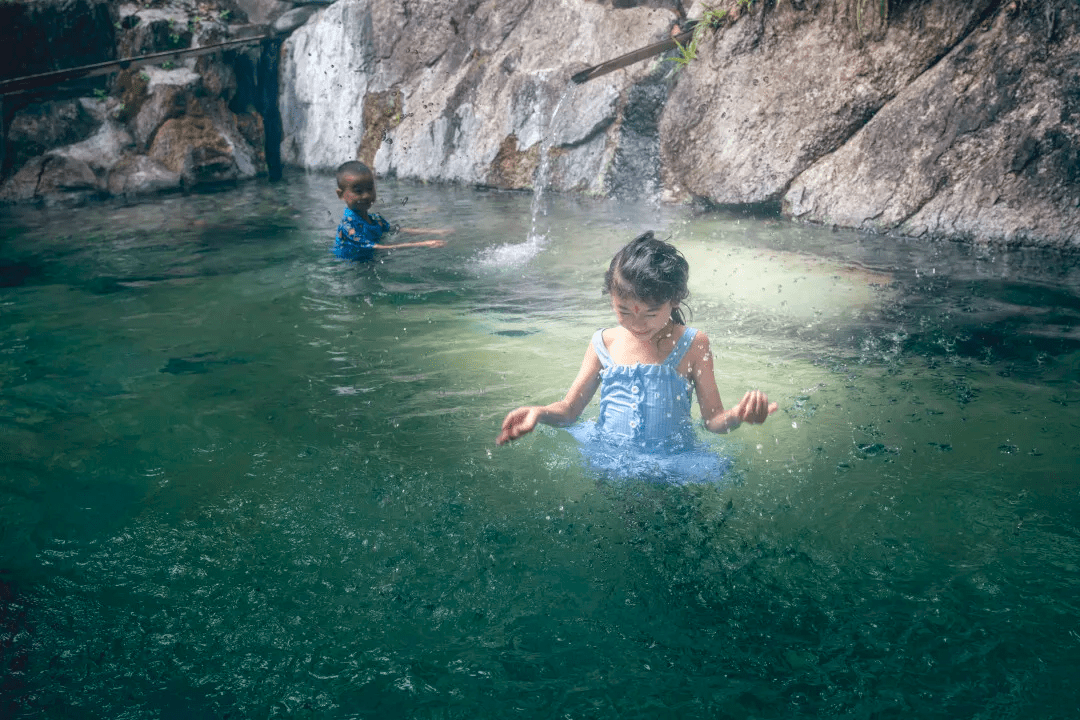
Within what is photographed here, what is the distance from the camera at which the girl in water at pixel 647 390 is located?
311 centimetres

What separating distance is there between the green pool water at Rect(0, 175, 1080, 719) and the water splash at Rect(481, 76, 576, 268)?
123cm

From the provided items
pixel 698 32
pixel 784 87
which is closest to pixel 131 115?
pixel 698 32

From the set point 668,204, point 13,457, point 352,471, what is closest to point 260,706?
point 352,471

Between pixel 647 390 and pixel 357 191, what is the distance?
168 inches

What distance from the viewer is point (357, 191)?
263 inches

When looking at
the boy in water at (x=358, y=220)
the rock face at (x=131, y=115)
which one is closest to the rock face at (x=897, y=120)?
the boy in water at (x=358, y=220)

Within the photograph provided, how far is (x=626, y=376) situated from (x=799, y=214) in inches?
222

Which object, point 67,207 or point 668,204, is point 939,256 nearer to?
point 668,204

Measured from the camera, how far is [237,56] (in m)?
13.3

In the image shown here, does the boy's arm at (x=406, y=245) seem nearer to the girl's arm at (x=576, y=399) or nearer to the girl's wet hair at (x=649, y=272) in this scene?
the girl's arm at (x=576, y=399)

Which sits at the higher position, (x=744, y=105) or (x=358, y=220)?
(x=744, y=105)

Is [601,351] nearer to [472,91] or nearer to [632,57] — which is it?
[632,57]

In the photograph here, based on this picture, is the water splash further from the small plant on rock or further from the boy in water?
the small plant on rock

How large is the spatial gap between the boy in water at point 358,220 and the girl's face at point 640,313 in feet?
13.6
